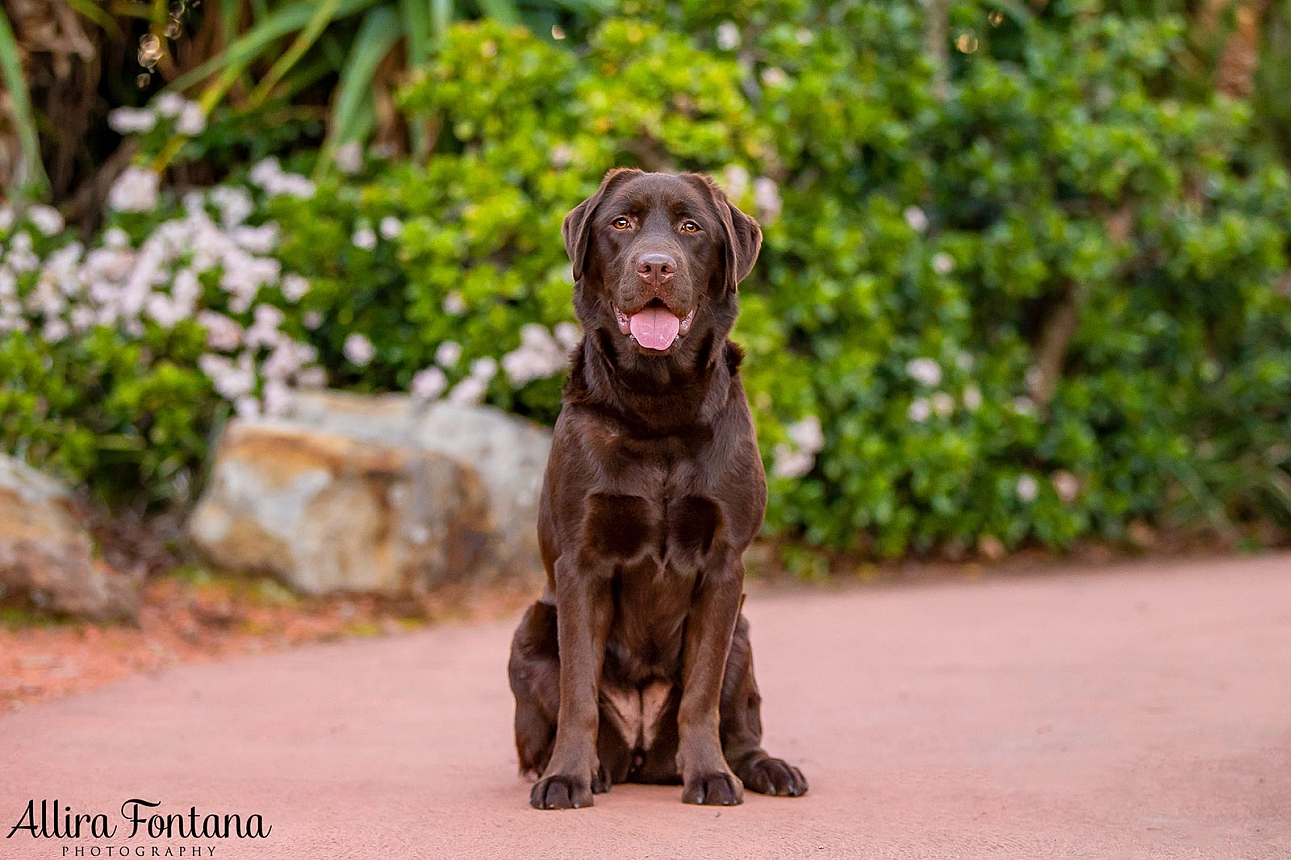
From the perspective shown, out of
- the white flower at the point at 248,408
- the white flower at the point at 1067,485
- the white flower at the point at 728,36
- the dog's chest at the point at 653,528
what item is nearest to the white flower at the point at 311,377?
the white flower at the point at 248,408

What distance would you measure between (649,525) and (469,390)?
373 centimetres

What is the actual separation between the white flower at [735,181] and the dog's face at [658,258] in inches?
126

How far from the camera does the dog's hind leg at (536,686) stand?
340 centimetres

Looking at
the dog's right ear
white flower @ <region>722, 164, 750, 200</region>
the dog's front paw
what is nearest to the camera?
the dog's front paw

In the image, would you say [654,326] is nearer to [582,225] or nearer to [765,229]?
[582,225]

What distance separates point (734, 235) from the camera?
347 cm

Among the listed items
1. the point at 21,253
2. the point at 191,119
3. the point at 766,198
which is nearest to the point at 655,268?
the point at 766,198

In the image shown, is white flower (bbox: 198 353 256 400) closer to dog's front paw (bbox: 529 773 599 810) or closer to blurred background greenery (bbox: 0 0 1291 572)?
blurred background greenery (bbox: 0 0 1291 572)

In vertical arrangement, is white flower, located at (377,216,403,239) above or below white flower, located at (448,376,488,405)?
above

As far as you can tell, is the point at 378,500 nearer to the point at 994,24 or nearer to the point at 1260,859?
the point at 1260,859

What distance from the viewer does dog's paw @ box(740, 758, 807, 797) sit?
3.32 metres

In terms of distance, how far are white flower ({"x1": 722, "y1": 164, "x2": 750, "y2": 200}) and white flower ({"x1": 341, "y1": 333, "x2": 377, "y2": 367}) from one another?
205 centimetres

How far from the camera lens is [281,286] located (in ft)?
23.5

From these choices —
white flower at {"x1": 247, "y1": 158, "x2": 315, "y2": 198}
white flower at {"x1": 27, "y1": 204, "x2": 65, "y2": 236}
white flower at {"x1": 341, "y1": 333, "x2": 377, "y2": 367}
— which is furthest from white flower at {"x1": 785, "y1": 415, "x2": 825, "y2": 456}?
white flower at {"x1": 27, "y1": 204, "x2": 65, "y2": 236}
